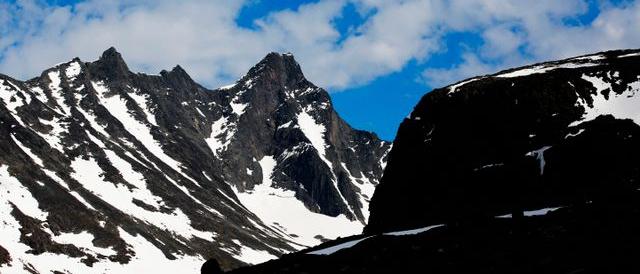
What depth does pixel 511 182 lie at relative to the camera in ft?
214

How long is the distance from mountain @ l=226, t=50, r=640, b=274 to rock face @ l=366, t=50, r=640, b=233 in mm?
150

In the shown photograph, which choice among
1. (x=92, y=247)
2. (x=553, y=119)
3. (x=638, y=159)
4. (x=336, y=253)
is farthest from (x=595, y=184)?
(x=92, y=247)

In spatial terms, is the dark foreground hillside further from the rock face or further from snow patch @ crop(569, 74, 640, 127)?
snow patch @ crop(569, 74, 640, 127)

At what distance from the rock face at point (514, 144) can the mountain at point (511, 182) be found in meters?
0.15

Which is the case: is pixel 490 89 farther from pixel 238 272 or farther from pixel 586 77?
pixel 238 272

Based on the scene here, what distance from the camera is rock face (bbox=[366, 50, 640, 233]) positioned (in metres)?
62.1

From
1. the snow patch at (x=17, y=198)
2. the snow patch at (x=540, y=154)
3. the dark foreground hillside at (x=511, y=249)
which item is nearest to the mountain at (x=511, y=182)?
the dark foreground hillside at (x=511, y=249)

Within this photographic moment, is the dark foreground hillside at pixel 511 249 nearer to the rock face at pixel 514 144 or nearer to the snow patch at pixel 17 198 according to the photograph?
the rock face at pixel 514 144

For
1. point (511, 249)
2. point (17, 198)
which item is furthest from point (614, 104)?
point (17, 198)

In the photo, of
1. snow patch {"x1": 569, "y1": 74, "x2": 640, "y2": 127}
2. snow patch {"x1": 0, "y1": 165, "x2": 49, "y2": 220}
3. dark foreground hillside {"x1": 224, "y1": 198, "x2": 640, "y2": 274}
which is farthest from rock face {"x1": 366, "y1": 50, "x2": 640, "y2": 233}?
snow patch {"x1": 0, "y1": 165, "x2": 49, "y2": 220}

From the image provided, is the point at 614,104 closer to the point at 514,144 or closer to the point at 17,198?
the point at 514,144

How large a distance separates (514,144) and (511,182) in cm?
703

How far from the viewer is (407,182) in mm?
81750

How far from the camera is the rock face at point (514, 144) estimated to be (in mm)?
62062
